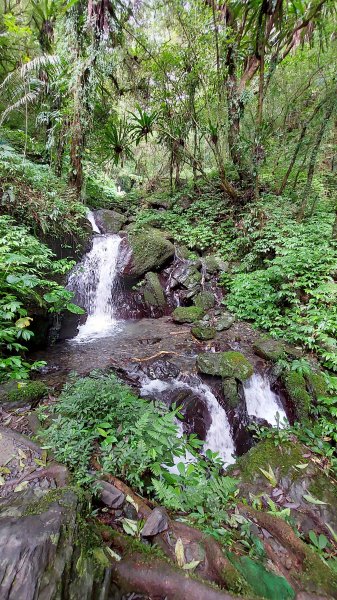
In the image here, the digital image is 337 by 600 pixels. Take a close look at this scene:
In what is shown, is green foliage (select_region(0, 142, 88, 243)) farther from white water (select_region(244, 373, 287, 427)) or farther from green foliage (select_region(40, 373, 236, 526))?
white water (select_region(244, 373, 287, 427))

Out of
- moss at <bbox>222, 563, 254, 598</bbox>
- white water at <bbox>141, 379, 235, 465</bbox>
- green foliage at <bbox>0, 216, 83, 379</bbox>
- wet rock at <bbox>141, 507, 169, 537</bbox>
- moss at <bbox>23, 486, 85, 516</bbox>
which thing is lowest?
white water at <bbox>141, 379, 235, 465</bbox>

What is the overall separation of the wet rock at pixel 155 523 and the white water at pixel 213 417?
7.18 feet

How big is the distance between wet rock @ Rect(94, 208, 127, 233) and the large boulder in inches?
37.4

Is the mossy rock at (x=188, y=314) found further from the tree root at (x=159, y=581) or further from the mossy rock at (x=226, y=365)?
the tree root at (x=159, y=581)

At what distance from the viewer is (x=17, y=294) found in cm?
378

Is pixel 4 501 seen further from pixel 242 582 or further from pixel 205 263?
pixel 205 263

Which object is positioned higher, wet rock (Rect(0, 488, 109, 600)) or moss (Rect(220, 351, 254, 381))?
wet rock (Rect(0, 488, 109, 600))

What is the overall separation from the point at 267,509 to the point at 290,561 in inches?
36.5

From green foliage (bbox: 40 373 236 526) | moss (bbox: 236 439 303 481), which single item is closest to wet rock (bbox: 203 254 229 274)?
moss (bbox: 236 439 303 481)

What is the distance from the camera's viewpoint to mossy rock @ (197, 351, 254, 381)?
14.1 ft

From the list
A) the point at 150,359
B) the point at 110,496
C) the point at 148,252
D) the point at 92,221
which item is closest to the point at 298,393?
the point at 150,359

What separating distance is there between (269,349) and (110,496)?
3.86 metres

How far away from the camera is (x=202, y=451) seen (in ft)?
11.7

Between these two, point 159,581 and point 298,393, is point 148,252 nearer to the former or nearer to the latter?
point 298,393
